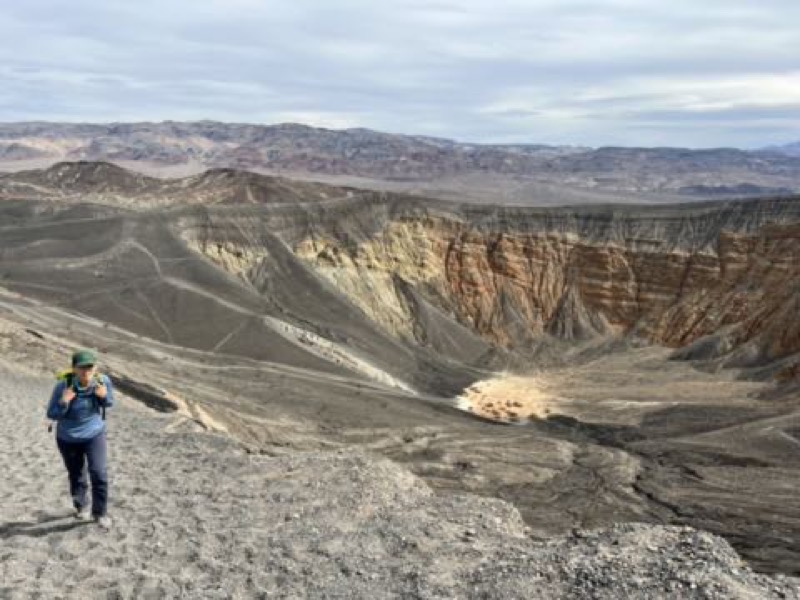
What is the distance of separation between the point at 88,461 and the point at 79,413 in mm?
591

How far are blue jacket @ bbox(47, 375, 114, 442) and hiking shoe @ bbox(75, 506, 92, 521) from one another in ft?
4.17

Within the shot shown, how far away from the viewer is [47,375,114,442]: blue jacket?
8.77m

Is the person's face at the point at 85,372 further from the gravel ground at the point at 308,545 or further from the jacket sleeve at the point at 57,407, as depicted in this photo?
the gravel ground at the point at 308,545

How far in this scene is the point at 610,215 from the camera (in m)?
67.3

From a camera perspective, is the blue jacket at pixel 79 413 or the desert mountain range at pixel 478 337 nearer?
the blue jacket at pixel 79 413

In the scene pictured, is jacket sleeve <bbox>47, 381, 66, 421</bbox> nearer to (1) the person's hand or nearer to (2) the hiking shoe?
(1) the person's hand

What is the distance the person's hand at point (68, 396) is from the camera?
8711mm

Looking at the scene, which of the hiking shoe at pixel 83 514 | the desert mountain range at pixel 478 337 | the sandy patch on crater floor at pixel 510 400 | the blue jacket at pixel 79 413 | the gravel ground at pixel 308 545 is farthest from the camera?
the sandy patch on crater floor at pixel 510 400

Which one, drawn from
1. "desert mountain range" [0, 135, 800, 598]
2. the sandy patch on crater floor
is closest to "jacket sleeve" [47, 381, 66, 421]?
"desert mountain range" [0, 135, 800, 598]

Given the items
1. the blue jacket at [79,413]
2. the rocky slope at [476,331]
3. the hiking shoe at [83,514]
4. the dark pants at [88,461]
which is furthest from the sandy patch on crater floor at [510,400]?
the blue jacket at [79,413]

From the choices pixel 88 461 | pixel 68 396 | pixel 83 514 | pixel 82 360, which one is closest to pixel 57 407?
pixel 68 396

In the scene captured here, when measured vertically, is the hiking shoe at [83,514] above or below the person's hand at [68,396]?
below

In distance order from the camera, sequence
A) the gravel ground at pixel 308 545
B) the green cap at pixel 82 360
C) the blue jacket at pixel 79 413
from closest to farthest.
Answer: the gravel ground at pixel 308 545, the green cap at pixel 82 360, the blue jacket at pixel 79 413

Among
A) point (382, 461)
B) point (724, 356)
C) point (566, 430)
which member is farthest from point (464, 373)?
point (382, 461)
